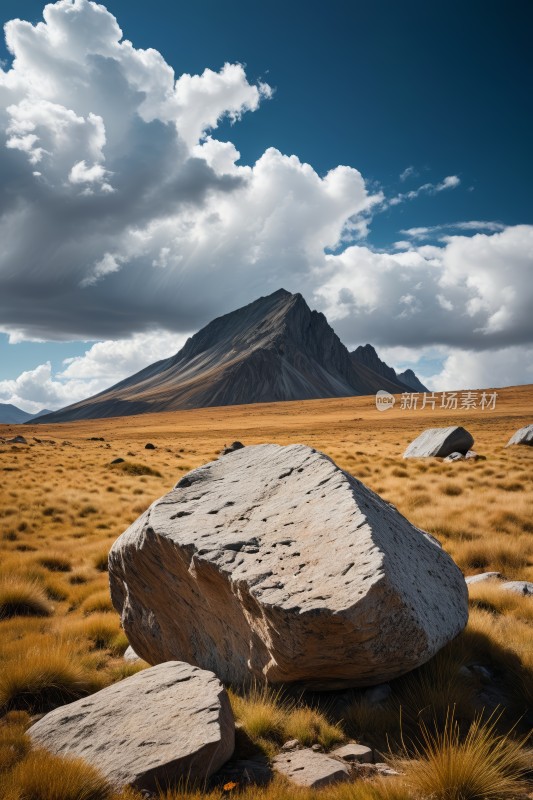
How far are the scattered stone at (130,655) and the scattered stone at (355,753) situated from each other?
375cm

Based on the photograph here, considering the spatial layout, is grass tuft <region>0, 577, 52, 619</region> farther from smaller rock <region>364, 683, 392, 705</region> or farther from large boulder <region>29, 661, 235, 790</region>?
smaller rock <region>364, 683, 392, 705</region>

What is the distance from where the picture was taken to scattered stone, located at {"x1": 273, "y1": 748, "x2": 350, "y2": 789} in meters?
3.19

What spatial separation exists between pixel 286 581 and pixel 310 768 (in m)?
1.29

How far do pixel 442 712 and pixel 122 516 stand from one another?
14.8 metres

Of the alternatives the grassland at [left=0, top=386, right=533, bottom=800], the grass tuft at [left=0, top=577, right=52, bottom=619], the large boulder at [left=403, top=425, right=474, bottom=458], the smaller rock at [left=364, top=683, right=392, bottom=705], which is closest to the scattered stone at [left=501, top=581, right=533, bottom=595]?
the grassland at [left=0, top=386, right=533, bottom=800]

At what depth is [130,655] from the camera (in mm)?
6551

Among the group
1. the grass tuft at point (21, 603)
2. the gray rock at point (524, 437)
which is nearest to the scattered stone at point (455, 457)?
the gray rock at point (524, 437)

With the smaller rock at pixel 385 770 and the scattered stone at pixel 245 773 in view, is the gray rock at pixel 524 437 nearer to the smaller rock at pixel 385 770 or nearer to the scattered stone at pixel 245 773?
the smaller rock at pixel 385 770

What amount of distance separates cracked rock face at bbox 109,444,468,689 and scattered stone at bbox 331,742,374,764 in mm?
534

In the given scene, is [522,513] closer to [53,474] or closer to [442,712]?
[442,712]

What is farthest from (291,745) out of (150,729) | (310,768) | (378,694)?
(150,729)

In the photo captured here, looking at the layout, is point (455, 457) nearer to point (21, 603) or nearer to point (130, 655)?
point (130, 655)

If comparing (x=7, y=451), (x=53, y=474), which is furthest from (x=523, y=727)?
(x=7, y=451)

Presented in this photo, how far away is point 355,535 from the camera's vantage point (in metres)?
4.23
